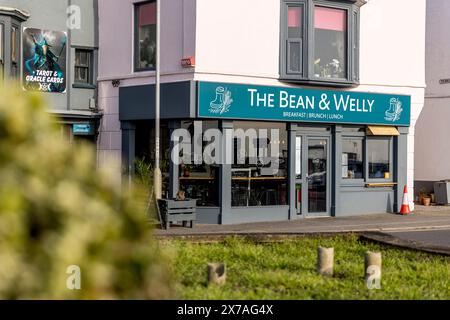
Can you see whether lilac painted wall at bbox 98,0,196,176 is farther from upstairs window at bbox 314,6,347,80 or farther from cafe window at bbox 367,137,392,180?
cafe window at bbox 367,137,392,180

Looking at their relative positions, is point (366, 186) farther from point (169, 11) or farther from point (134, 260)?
point (134, 260)

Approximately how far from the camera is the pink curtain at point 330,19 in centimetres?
1986

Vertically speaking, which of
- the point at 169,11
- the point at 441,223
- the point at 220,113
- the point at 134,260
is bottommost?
the point at 441,223

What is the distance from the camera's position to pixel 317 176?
804 inches

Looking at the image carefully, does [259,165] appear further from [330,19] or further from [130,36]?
[130,36]

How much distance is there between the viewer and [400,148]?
2175cm

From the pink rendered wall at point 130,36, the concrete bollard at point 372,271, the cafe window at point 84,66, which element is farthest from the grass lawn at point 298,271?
the cafe window at point 84,66

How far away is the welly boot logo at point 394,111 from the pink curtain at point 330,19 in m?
2.61

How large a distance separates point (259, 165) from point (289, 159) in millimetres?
909

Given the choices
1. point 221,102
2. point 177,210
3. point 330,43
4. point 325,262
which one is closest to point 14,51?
point 221,102

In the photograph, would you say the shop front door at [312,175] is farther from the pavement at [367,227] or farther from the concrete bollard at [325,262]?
the concrete bollard at [325,262]

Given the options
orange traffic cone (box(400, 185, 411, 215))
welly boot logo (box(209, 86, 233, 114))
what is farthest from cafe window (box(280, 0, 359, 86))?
orange traffic cone (box(400, 185, 411, 215))
